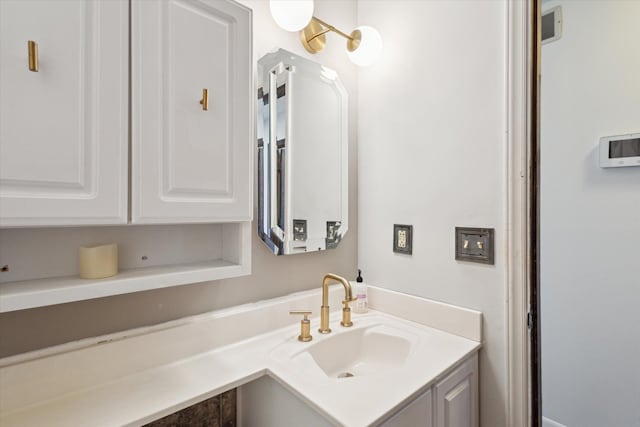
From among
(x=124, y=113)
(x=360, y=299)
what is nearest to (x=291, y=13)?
(x=124, y=113)

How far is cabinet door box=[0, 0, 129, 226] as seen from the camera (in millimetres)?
577

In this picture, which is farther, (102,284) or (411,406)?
(411,406)

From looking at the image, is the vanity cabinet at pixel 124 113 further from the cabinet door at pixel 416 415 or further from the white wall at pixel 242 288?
the cabinet door at pixel 416 415

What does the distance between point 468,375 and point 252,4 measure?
5.02 ft

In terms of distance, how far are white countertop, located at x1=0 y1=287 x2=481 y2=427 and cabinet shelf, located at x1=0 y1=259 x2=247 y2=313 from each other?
19 cm

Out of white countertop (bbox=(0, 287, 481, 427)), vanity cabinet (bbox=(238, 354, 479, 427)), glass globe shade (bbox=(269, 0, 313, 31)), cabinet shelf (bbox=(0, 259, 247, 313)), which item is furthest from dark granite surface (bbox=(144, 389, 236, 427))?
glass globe shade (bbox=(269, 0, 313, 31))

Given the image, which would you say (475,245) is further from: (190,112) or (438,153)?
(190,112)

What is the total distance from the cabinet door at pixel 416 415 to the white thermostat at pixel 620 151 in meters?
1.45

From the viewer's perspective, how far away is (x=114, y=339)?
85cm

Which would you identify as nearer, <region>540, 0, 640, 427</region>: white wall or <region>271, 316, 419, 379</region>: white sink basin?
<region>271, 316, 419, 379</region>: white sink basin

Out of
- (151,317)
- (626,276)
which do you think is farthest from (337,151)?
(626,276)

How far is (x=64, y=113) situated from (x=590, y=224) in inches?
83.7

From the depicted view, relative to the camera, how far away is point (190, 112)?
812 mm

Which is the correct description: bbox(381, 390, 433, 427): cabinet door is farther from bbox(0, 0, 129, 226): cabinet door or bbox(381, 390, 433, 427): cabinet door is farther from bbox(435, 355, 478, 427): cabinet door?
bbox(0, 0, 129, 226): cabinet door
